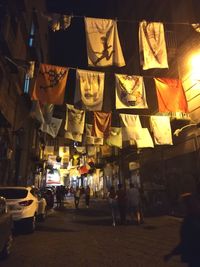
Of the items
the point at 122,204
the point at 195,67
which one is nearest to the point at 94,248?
the point at 122,204

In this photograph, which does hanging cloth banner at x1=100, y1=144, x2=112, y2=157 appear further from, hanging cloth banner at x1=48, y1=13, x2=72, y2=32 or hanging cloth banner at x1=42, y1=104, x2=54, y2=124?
hanging cloth banner at x1=48, y1=13, x2=72, y2=32

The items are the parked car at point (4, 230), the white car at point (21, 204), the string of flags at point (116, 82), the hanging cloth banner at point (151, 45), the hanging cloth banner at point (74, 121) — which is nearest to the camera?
the parked car at point (4, 230)

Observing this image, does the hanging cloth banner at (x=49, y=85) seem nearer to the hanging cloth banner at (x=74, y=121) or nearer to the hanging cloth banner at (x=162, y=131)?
the hanging cloth banner at (x=74, y=121)

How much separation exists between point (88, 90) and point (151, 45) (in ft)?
11.6

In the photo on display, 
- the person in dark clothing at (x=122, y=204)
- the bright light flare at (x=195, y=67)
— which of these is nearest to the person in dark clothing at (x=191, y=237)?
the person in dark clothing at (x=122, y=204)

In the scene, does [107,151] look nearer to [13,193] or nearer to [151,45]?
[151,45]

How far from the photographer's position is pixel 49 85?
12.8m

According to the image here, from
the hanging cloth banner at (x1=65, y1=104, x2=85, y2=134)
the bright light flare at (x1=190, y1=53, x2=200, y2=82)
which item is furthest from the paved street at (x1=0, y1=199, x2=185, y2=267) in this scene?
the bright light flare at (x1=190, y1=53, x2=200, y2=82)

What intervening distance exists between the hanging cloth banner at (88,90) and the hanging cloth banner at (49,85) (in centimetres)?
74

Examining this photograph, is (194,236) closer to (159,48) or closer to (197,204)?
(197,204)

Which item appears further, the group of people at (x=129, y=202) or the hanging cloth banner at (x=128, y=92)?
the group of people at (x=129, y=202)

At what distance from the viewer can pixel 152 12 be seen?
2184cm

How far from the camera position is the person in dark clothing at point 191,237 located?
11.2 ft

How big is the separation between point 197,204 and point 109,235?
7.92 m
